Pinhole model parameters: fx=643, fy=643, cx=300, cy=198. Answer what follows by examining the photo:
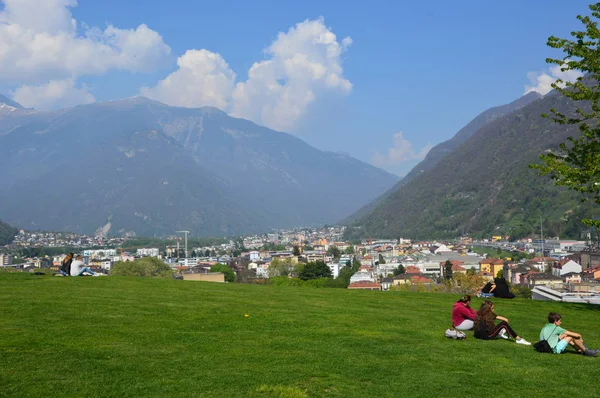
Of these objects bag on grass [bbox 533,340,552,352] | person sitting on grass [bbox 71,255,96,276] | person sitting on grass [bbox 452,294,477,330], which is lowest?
bag on grass [bbox 533,340,552,352]

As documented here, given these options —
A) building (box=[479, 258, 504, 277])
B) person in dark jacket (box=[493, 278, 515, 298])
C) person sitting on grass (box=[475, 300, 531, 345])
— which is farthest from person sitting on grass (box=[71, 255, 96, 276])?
building (box=[479, 258, 504, 277])

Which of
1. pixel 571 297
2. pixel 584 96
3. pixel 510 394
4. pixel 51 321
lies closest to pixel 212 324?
pixel 51 321

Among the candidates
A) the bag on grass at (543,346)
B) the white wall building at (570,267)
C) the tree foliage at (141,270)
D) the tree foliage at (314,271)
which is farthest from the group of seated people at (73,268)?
the white wall building at (570,267)

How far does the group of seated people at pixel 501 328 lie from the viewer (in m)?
11.9

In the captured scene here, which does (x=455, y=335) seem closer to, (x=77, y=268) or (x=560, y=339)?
(x=560, y=339)

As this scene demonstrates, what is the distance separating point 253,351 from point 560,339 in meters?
5.73

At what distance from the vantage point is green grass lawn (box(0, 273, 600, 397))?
866cm

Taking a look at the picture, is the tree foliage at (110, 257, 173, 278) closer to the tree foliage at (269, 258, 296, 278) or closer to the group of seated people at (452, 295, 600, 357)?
the tree foliage at (269, 258, 296, 278)

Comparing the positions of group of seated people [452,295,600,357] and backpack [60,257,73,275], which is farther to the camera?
backpack [60,257,73,275]

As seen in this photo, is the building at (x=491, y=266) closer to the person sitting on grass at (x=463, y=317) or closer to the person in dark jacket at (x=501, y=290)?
the person in dark jacket at (x=501, y=290)

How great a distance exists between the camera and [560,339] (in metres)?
11.9

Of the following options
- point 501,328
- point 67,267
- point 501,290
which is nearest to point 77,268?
point 67,267

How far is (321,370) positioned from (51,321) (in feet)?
19.4

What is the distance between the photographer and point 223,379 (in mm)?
8875
